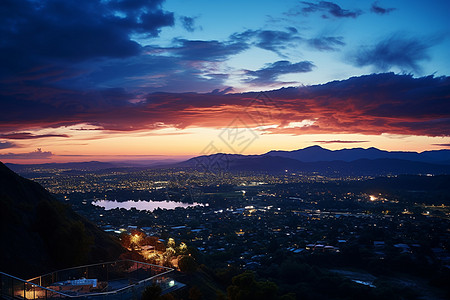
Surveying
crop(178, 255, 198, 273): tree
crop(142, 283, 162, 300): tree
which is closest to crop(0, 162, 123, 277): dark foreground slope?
crop(178, 255, 198, 273): tree

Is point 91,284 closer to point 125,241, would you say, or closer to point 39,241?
point 39,241

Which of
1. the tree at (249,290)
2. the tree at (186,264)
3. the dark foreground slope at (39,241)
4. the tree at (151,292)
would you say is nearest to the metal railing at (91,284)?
the tree at (151,292)

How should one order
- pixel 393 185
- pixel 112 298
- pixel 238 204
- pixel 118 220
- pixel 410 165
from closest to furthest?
pixel 112 298
pixel 118 220
pixel 238 204
pixel 393 185
pixel 410 165

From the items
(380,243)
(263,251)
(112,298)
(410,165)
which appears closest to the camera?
(112,298)

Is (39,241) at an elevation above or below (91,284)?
below

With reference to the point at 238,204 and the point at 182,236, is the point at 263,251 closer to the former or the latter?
the point at 182,236

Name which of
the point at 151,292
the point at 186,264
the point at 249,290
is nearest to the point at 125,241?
the point at 186,264

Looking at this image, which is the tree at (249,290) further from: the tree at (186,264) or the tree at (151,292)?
the tree at (151,292)

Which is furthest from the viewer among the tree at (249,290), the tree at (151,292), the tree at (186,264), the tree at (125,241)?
the tree at (125,241)

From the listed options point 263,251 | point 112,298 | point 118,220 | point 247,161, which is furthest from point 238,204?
point 247,161

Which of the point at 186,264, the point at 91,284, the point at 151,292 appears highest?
the point at 91,284

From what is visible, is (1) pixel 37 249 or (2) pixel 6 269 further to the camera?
(1) pixel 37 249
